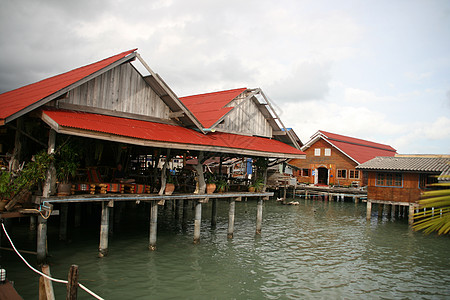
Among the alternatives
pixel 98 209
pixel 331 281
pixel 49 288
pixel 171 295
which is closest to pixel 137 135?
pixel 171 295

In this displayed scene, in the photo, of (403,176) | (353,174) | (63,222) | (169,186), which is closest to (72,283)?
(169,186)

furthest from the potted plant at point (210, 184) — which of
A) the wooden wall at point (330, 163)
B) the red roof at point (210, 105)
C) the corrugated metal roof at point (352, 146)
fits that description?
the wooden wall at point (330, 163)

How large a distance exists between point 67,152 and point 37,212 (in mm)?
2160

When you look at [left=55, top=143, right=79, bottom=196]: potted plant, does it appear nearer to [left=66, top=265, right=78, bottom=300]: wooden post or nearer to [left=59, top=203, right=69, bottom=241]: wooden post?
[left=59, top=203, right=69, bottom=241]: wooden post

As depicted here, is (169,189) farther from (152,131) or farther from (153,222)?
(152,131)

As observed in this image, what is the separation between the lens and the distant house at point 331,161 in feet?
144

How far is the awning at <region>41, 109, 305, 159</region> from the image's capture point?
38.0 feet

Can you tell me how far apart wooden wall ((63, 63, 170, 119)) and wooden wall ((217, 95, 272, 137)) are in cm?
407

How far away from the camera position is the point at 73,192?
12.6 metres

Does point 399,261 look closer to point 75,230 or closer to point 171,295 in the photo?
point 171,295

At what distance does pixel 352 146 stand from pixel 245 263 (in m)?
38.1

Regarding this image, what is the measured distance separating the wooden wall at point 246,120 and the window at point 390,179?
1099 cm

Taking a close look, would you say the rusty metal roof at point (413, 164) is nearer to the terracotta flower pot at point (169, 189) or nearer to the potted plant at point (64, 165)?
the terracotta flower pot at point (169, 189)

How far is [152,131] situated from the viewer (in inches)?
562
